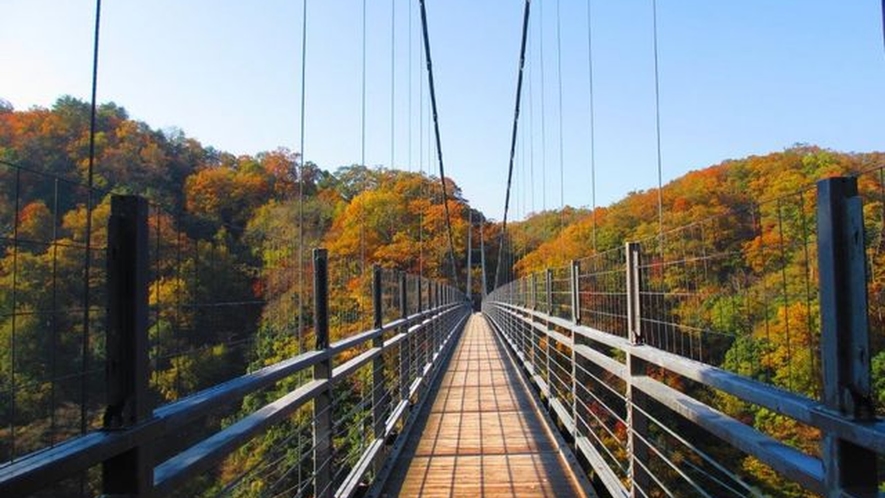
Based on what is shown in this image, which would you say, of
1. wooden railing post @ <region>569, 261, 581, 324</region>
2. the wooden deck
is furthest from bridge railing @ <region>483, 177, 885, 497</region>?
the wooden deck

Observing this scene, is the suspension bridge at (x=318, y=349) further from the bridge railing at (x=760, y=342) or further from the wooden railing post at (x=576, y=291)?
the wooden railing post at (x=576, y=291)

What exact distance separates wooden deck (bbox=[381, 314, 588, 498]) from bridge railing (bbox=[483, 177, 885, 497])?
13.8 inches

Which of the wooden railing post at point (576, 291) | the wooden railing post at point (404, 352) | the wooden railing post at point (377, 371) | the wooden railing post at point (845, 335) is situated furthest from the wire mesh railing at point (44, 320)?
the wooden railing post at point (404, 352)

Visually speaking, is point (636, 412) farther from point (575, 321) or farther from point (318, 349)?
point (575, 321)

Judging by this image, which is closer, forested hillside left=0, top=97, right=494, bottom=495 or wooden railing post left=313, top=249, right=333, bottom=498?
forested hillside left=0, top=97, right=494, bottom=495

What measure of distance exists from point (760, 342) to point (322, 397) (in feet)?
5.74

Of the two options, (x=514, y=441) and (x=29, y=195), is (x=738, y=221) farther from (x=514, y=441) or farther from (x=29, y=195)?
(x=514, y=441)

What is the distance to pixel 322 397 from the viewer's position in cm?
301

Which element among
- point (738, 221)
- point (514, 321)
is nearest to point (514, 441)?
point (738, 221)

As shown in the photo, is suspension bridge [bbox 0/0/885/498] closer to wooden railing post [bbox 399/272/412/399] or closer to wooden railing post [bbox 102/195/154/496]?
wooden railing post [bbox 102/195/154/496]

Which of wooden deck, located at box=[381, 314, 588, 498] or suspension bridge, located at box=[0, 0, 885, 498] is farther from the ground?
suspension bridge, located at box=[0, 0, 885, 498]

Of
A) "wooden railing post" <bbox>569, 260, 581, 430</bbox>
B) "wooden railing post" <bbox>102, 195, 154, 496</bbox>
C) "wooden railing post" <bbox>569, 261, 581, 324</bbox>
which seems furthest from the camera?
"wooden railing post" <bbox>569, 261, 581, 324</bbox>

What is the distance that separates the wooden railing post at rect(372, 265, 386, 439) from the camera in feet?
13.6

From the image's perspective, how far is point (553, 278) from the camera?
267 inches
